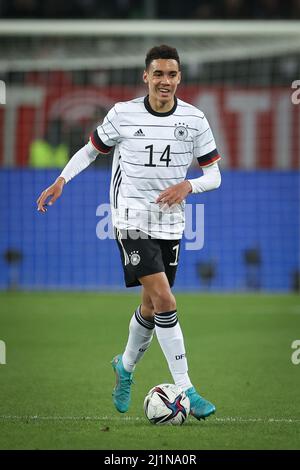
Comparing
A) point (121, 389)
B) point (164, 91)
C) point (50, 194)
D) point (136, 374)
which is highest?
point (164, 91)

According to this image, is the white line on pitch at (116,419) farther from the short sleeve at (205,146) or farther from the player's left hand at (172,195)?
the short sleeve at (205,146)

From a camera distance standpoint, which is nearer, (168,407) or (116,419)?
(168,407)

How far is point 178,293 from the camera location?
17.8 meters

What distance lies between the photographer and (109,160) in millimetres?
18875

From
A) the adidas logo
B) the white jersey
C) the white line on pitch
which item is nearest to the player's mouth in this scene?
the white jersey

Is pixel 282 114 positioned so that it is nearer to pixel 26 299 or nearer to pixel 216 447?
pixel 26 299

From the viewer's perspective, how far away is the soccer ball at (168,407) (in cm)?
654

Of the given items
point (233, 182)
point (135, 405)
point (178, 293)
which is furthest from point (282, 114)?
point (135, 405)

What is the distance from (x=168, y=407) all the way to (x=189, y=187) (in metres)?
1.38

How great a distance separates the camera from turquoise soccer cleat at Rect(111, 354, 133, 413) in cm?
706

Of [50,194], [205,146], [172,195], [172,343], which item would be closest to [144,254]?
[172,195]

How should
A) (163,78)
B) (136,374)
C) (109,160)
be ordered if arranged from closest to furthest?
1. (163,78)
2. (136,374)
3. (109,160)

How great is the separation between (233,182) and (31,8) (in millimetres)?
6888

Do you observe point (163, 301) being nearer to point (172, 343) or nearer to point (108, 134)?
point (172, 343)
